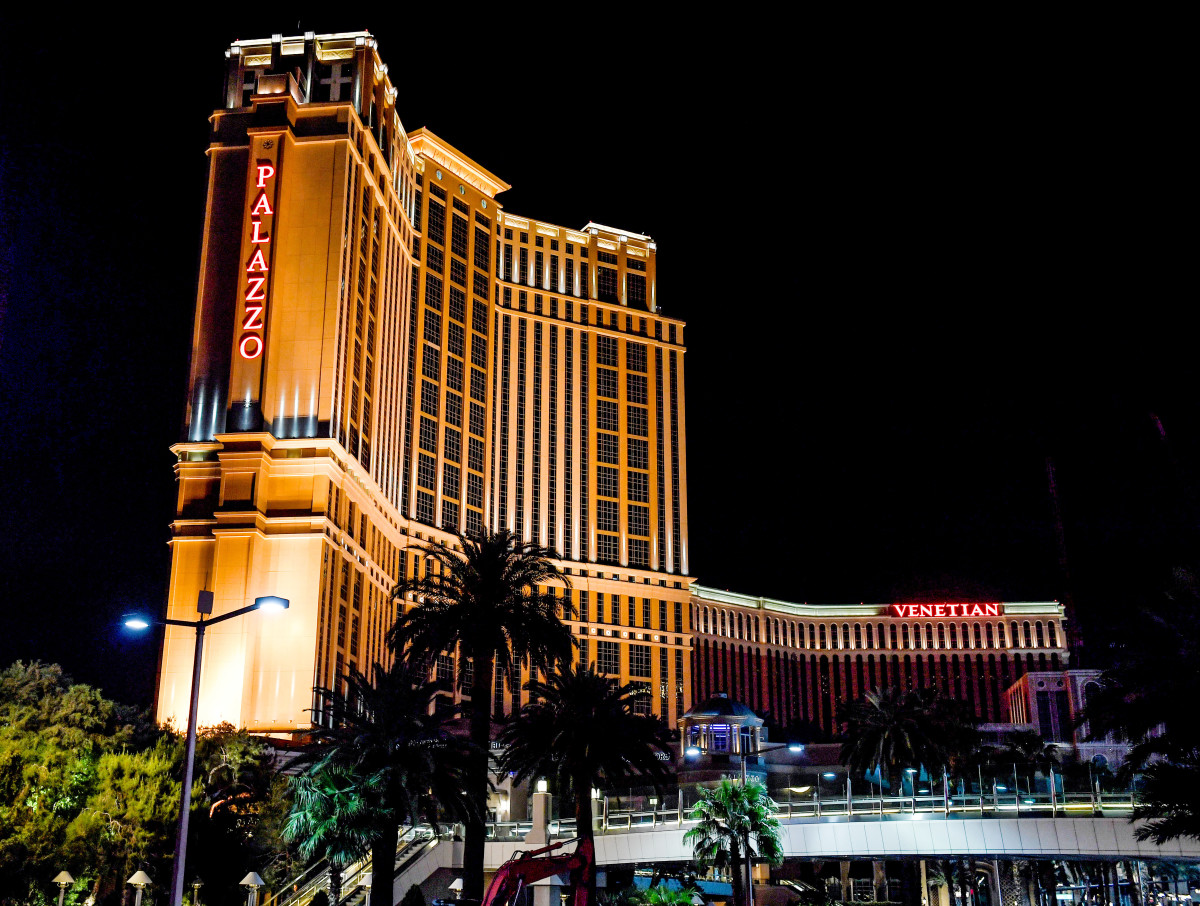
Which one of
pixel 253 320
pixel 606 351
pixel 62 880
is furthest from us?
pixel 606 351

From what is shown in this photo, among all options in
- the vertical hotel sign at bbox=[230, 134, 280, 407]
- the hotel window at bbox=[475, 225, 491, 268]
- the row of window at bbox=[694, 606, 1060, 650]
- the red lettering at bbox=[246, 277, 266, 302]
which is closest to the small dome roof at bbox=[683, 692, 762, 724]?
the vertical hotel sign at bbox=[230, 134, 280, 407]

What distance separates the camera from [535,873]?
2777cm

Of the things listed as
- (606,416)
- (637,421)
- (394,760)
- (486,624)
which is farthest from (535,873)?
(637,421)

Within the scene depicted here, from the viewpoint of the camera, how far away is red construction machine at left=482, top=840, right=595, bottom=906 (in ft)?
88.0

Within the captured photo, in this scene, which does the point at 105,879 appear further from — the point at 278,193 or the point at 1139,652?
the point at 278,193

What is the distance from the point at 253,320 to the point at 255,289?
239 cm

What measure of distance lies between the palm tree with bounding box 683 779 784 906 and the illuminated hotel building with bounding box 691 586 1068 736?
12266cm

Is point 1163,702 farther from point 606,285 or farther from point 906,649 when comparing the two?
point 906,649

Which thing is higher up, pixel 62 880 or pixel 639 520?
pixel 639 520

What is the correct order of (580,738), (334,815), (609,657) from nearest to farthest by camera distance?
1. (334,815)
2. (580,738)
3. (609,657)

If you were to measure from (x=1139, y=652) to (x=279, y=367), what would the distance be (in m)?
70.2

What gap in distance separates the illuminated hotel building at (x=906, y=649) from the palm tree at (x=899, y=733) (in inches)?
4214

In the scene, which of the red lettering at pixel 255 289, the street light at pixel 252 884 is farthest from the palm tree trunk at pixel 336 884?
the red lettering at pixel 255 289

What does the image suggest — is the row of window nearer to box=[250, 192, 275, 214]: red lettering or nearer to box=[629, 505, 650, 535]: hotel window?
box=[629, 505, 650, 535]: hotel window
